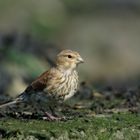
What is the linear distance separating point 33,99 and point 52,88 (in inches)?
10.8

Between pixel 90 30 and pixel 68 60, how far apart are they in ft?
39.6

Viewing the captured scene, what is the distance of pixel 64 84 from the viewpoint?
32.1ft

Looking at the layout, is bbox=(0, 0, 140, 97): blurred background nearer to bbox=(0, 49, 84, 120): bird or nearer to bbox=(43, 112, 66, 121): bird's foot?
bbox=(0, 49, 84, 120): bird

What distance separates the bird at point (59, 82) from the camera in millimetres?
9664

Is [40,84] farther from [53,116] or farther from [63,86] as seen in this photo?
[53,116]

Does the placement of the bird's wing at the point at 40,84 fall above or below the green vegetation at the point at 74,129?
above

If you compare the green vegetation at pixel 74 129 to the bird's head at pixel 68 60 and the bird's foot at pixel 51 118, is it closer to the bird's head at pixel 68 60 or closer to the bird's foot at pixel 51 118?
the bird's foot at pixel 51 118

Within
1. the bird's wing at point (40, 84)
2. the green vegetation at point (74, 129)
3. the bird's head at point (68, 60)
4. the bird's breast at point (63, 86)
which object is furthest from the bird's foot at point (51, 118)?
the bird's head at point (68, 60)

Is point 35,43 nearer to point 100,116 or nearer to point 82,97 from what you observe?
point 82,97

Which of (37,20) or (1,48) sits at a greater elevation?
(37,20)

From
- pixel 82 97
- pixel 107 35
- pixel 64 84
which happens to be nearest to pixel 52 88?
pixel 64 84

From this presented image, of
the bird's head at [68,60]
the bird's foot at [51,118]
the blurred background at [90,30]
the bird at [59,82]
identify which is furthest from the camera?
the blurred background at [90,30]

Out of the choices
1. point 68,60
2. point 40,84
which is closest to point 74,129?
point 40,84

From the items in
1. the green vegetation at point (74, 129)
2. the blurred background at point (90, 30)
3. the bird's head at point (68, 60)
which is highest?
the blurred background at point (90, 30)
